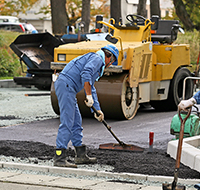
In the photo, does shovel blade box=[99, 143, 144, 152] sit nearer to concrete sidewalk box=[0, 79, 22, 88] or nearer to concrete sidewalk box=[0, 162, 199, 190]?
concrete sidewalk box=[0, 162, 199, 190]

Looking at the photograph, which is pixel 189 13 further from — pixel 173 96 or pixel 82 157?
pixel 82 157

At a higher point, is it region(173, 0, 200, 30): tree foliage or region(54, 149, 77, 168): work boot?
region(173, 0, 200, 30): tree foliage

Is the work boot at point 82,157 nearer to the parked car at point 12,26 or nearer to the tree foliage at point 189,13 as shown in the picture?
the parked car at point 12,26

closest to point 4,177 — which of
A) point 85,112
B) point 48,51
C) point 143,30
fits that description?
point 85,112

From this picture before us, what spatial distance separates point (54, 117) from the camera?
36.5ft

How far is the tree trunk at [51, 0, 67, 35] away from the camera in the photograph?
23078 mm

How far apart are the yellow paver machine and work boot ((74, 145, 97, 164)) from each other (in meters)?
3.56

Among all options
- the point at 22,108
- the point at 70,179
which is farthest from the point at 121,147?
the point at 22,108

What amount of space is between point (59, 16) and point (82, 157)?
17.3m

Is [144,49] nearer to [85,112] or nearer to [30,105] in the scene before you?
[85,112]

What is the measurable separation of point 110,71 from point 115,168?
4011mm

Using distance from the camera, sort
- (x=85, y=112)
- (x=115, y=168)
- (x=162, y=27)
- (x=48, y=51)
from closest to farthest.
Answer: (x=115, y=168), (x=85, y=112), (x=162, y=27), (x=48, y=51)

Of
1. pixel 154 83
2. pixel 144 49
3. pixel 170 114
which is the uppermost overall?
pixel 144 49

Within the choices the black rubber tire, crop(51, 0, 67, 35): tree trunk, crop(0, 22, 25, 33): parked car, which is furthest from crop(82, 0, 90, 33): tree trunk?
the black rubber tire
